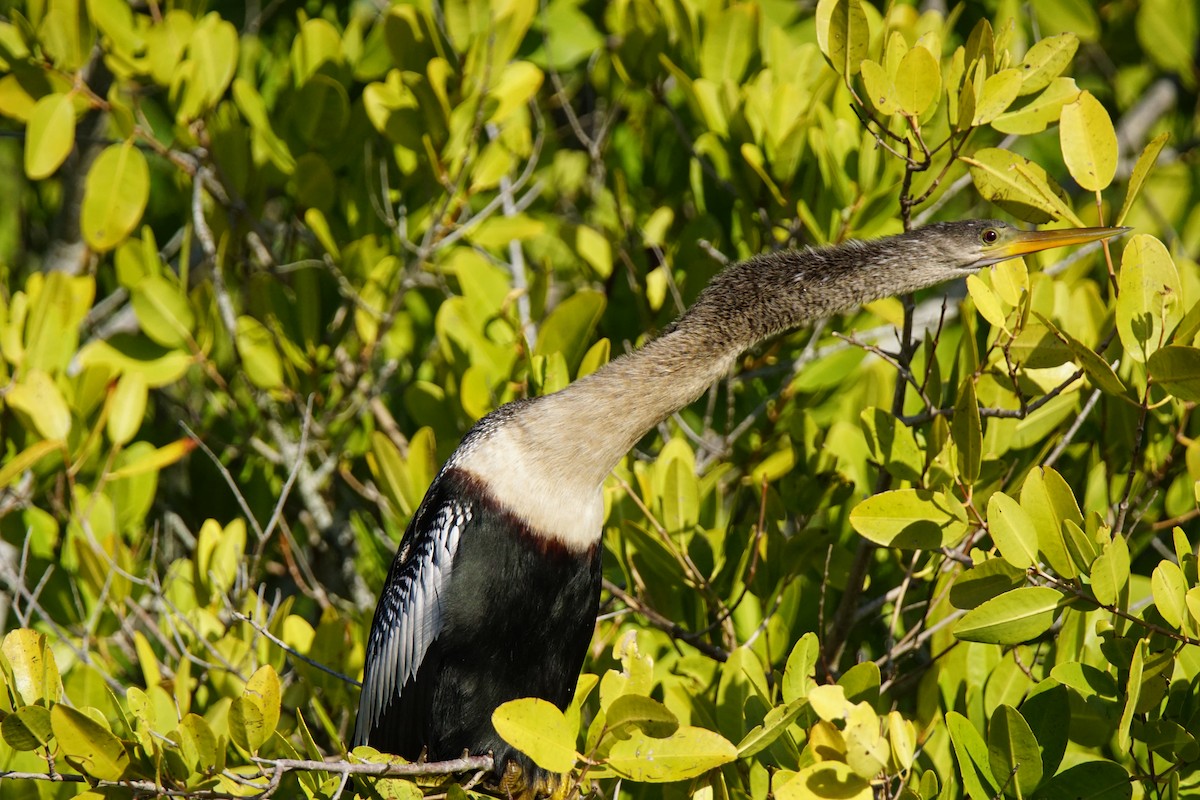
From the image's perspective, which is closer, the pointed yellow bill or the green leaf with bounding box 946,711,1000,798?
the green leaf with bounding box 946,711,1000,798

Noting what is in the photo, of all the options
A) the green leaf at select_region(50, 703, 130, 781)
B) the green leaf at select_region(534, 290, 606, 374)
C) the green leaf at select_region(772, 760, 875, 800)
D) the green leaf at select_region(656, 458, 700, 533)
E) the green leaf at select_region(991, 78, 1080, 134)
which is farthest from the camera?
the green leaf at select_region(534, 290, 606, 374)

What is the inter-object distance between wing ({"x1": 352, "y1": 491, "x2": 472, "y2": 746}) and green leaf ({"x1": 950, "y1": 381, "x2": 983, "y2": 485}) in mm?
1110

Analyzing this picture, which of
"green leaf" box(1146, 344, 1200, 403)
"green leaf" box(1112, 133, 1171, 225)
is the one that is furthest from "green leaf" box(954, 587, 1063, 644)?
"green leaf" box(1112, 133, 1171, 225)

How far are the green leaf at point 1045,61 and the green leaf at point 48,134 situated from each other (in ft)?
7.84

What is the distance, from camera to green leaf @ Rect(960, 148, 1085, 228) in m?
2.19

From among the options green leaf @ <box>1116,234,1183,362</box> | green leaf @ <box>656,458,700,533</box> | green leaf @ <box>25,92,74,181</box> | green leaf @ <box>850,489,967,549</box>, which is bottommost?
green leaf @ <box>656,458,700,533</box>

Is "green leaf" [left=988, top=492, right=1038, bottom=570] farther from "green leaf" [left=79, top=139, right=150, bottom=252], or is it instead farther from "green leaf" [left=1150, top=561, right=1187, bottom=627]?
"green leaf" [left=79, top=139, right=150, bottom=252]

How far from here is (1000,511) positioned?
188 centimetres

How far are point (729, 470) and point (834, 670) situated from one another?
0.72 metres

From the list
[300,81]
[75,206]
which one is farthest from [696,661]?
[75,206]

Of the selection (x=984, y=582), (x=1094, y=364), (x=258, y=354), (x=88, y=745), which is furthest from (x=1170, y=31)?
(x=88, y=745)

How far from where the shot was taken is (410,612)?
279cm

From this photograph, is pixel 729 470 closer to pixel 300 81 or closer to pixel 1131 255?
pixel 1131 255

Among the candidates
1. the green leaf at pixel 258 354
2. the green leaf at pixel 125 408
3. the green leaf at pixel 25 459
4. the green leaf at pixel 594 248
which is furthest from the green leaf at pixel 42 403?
the green leaf at pixel 594 248
